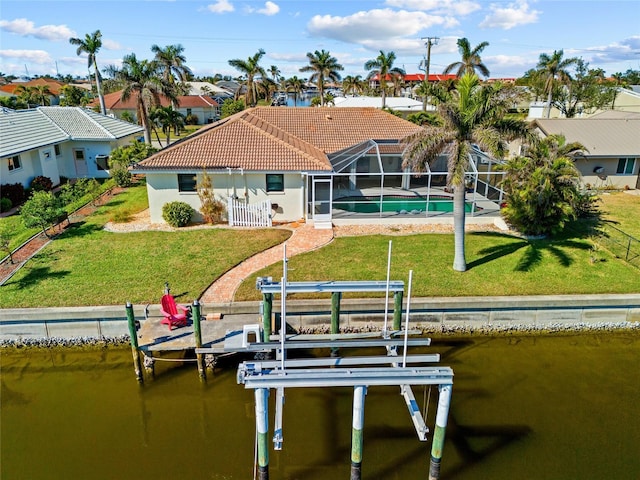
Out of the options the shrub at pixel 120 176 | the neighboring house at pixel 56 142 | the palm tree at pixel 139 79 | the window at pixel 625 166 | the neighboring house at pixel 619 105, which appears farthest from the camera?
the neighboring house at pixel 619 105

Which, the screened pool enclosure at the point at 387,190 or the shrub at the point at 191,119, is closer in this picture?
the screened pool enclosure at the point at 387,190

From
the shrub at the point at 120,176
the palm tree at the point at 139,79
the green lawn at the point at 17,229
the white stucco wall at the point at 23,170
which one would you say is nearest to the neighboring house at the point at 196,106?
the palm tree at the point at 139,79

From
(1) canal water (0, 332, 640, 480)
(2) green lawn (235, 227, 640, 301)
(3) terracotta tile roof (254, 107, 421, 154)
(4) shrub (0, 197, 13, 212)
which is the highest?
(3) terracotta tile roof (254, 107, 421, 154)

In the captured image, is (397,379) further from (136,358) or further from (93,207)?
(93,207)

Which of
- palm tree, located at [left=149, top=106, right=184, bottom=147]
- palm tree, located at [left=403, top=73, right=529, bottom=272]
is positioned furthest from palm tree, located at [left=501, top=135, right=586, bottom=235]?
palm tree, located at [left=149, top=106, right=184, bottom=147]

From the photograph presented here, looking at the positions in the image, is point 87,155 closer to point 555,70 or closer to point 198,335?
point 198,335

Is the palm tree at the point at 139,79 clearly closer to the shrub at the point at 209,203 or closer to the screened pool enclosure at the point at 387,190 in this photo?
the shrub at the point at 209,203

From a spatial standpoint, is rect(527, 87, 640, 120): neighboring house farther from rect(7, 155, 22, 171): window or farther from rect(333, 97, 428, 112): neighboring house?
rect(7, 155, 22, 171): window

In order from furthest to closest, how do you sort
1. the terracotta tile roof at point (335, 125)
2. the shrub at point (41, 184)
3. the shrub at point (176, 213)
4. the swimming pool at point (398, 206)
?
the terracotta tile roof at point (335, 125)
the shrub at point (41, 184)
the swimming pool at point (398, 206)
the shrub at point (176, 213)
